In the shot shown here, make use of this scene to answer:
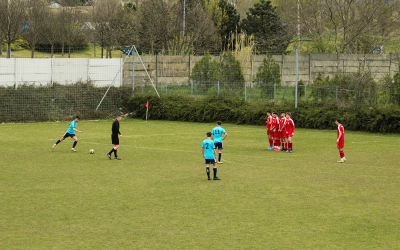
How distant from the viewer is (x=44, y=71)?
34.9m

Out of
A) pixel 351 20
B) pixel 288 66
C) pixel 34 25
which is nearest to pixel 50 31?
pixel 34 25

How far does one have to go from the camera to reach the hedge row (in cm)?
2669

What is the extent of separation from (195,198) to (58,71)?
89.2 feet

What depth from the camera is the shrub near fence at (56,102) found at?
31.8m

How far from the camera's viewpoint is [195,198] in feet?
37.0

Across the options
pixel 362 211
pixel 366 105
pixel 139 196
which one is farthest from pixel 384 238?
pixel 366 105

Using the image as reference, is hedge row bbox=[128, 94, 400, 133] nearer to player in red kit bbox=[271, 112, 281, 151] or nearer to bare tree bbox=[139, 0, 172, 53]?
player in red kit bbox=[271, 112, 281, 151]

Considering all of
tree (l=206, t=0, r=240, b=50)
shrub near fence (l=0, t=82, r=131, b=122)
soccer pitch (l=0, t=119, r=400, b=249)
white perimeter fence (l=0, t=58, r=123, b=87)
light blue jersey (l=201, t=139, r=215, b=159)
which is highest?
tree (l=206, t=0, r=240, b=50)

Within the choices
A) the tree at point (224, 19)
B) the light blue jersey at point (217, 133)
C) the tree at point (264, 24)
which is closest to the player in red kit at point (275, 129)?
the light blue jersey at point (217, 133)

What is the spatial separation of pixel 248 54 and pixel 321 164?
77.0 ft

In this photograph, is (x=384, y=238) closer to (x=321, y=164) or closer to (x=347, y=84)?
(x=321, y=164)

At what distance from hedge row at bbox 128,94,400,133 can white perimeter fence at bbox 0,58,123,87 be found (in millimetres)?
3419

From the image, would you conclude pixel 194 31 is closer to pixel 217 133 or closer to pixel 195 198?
pixel 217 133

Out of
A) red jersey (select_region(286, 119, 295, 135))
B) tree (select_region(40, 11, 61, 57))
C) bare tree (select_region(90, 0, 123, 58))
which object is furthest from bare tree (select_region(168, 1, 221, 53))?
red jersey (select_region(286, 119, 295, 135))
